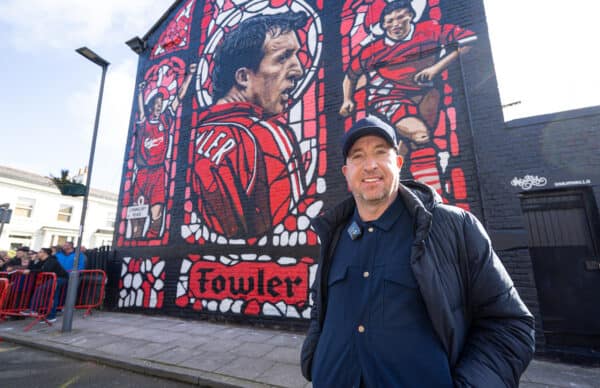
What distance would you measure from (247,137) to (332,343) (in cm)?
606

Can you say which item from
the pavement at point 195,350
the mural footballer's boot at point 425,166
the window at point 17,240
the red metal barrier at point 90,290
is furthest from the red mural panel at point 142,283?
the window at point 17,240

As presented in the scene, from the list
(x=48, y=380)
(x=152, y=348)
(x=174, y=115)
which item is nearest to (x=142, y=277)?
(x=152, y=348)

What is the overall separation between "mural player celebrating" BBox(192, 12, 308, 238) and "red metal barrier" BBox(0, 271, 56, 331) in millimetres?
3831

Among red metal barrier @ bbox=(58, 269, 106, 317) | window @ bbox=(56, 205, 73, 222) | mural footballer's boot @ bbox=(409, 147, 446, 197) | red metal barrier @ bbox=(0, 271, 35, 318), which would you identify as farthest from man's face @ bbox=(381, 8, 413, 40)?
window @ bbox=(56, 205, 73, 222)

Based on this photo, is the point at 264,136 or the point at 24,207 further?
the point at 24,207

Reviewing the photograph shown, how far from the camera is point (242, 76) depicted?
7.25 metres

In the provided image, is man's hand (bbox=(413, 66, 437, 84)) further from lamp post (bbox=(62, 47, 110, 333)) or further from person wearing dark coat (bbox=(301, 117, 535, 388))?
lamp post (bbox=(62, 47, 110, 333))

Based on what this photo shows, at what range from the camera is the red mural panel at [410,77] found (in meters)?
5.08

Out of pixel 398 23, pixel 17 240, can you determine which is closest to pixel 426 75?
pixel 398 23

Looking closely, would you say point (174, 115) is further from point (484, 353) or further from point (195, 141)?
point (484, 353)

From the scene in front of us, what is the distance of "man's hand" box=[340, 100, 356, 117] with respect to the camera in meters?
5.91

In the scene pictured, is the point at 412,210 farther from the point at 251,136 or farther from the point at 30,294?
the point at 30,294

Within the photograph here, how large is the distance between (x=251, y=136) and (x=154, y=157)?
3.34 meters

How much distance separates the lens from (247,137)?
6840mm
